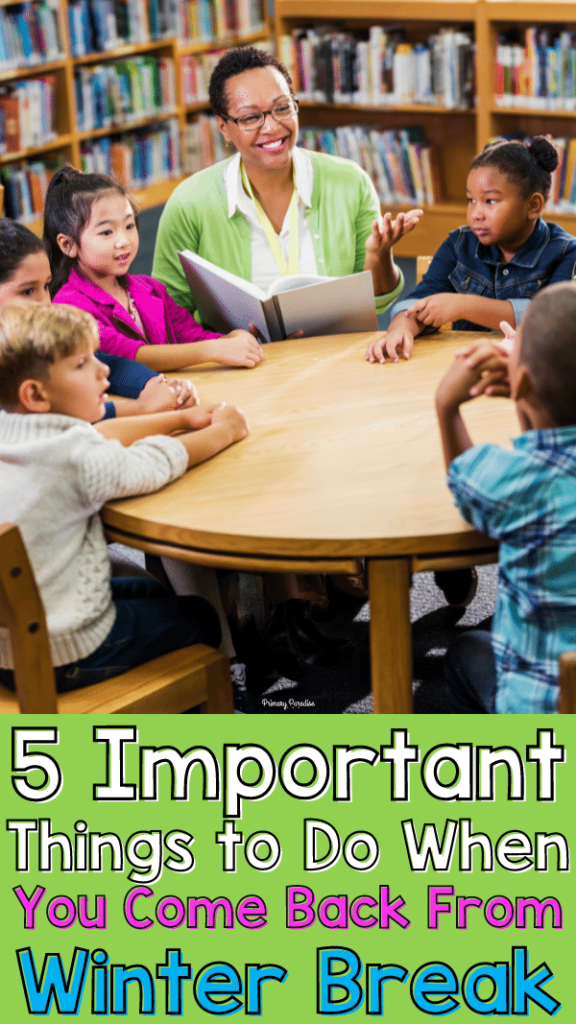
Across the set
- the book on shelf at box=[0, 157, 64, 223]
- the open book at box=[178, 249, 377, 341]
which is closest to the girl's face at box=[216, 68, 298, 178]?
the open book at box=[178, 249, 377, 341]

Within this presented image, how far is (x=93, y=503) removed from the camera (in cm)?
158

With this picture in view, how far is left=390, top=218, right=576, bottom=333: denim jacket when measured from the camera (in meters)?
2.20

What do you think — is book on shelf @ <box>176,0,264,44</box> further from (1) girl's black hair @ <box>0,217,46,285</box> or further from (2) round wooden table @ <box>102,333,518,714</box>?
(2) round wooden table @ <box>102,333,518,714</box>

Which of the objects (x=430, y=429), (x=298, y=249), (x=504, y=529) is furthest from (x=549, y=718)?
(x=298, y=249)

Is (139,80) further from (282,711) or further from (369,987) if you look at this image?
(369,987)

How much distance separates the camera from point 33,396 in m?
1.57

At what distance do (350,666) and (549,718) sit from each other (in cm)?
116

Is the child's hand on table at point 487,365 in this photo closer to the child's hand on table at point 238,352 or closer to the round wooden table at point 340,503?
the round wooden table at point 340,503

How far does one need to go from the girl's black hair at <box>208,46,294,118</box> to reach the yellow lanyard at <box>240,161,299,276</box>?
0.13 metres

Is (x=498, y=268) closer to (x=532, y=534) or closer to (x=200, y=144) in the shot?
(x=532, y=534)

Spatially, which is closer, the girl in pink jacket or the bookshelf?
the girl in pink jacket

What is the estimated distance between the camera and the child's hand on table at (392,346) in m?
2.10

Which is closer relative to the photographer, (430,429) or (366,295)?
(430,429)

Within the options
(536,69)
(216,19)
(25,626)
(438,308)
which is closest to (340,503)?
(25,626)
